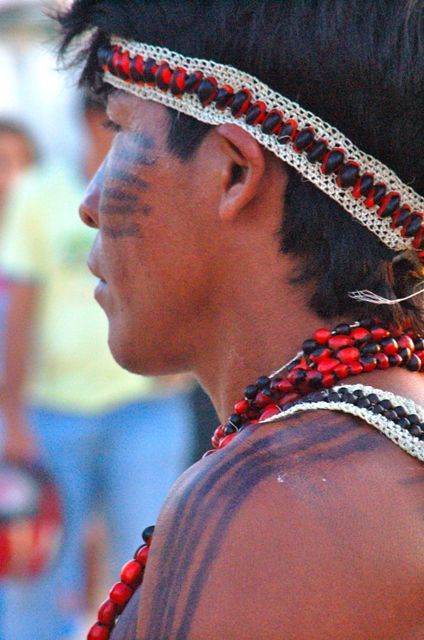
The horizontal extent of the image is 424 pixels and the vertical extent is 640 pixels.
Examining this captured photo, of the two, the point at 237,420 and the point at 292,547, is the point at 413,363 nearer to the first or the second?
the point at 237,420

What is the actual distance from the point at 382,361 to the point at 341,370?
0.29 ft

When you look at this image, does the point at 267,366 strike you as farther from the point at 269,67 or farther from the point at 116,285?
the point at 269,67

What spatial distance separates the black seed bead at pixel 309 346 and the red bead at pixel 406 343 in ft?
0.53

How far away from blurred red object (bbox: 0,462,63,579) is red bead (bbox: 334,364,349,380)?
3.36 metres

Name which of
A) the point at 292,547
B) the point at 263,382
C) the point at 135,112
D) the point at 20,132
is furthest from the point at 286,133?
the point at 20,132

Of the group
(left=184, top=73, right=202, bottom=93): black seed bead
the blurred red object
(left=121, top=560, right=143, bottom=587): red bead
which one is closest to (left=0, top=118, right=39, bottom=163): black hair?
the blurred red object

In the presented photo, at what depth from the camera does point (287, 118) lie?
215 cm

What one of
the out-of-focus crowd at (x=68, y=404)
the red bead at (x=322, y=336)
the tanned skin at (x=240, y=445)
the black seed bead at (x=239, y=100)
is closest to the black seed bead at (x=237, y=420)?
the tanned skin at (x=240, y=445)

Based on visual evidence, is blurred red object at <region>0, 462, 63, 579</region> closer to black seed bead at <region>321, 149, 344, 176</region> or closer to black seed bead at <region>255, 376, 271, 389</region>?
black seed bead at <region>255, 376, 271, 389</region>

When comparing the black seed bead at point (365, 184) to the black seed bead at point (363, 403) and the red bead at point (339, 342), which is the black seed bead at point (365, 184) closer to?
the red bead at point (339, 342)

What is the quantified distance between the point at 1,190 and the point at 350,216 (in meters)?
4.42

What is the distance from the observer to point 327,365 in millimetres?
2109

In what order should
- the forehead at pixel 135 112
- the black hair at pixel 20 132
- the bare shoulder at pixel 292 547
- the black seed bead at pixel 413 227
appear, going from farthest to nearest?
the black hair at pixel 20 132 → the forehead at pixel 135 112 → the black seed bead at pixel 413 227 → the bare shoulder at pixel 292 547

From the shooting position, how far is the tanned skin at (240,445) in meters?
1.77
